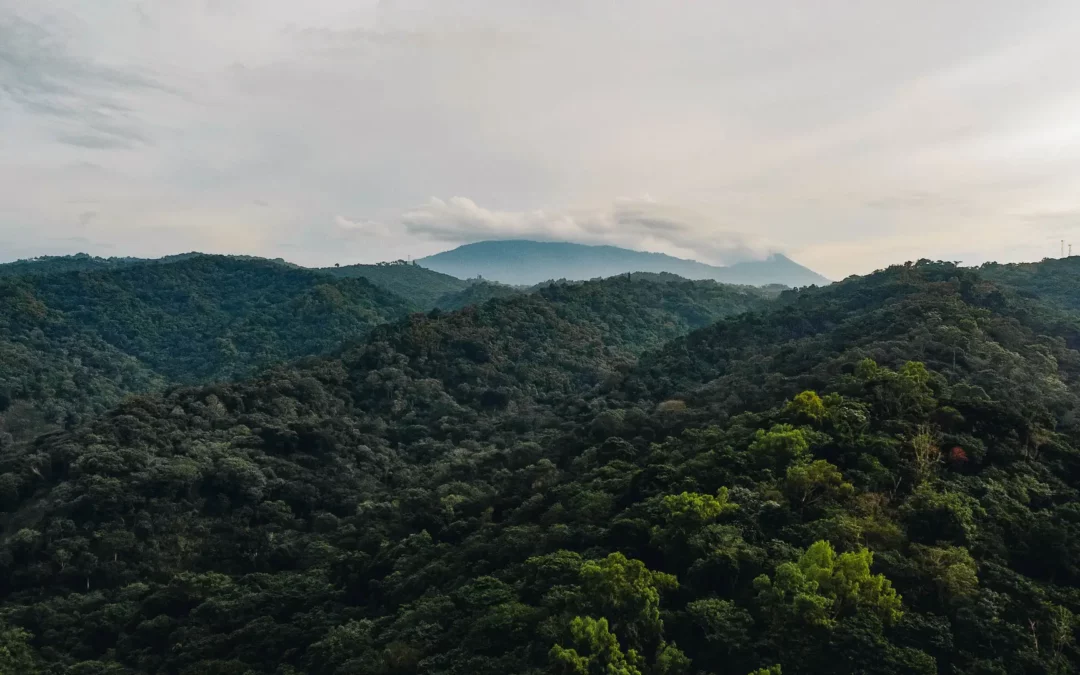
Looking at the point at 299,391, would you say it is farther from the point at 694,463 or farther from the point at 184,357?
the point at 184,357

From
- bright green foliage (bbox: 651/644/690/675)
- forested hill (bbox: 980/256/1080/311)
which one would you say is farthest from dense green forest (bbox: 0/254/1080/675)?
forested hill (bbox: 980/256/1080/311)

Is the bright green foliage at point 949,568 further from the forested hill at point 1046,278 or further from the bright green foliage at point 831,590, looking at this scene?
the forested hill at point 1046,278

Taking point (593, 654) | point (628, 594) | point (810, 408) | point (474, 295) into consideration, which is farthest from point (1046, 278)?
point (474, 295)

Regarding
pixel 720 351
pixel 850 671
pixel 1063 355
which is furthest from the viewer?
pixel 720 351

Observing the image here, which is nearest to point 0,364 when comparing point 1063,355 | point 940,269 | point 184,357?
point 184,357

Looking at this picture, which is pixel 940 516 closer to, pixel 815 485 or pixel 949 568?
pixel 949 568
